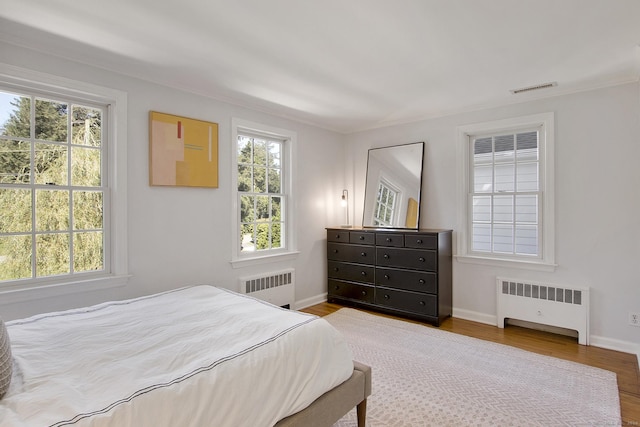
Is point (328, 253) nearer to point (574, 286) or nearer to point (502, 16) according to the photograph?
point (574, 286)

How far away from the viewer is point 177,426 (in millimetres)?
1188

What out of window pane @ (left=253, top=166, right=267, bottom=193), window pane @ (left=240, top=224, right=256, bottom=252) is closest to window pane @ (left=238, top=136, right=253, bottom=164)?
window pane @ (left=253, top=166, right=267, bottom=193)

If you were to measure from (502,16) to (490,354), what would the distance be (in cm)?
269

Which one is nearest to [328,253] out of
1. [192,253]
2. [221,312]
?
[192,253]

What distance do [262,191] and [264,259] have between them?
2.71ft

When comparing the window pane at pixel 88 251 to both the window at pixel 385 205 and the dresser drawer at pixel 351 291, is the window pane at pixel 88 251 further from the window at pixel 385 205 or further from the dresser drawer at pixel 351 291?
the window at pixel 385 205

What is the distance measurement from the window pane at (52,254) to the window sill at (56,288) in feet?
0.39

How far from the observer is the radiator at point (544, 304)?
3234 millimetres

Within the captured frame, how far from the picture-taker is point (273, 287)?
400 cm

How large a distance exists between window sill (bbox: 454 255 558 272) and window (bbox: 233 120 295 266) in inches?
85.3

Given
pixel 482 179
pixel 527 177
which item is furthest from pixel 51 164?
pixel 527 177

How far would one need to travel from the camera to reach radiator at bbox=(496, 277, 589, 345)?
3234 millimetres

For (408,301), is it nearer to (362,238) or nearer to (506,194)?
(362,238)

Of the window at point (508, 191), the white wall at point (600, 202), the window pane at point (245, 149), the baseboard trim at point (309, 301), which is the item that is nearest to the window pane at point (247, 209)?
the window pane at point (245, 149)
